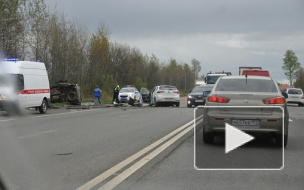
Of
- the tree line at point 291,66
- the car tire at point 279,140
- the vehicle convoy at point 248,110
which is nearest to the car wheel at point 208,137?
the vehicle convoy at point 248,110

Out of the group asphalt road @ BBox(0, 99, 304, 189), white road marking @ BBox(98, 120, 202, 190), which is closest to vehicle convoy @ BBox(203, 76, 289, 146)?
asphalt road @ BBox(0, 99, 304, 189)

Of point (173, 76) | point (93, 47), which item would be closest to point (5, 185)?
point (93, 47)

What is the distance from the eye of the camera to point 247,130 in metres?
8.28

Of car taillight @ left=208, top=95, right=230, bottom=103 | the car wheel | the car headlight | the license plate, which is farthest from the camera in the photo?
the car wheel

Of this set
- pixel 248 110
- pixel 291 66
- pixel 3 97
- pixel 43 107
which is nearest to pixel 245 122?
pixel 248 110

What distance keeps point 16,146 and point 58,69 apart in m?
36.1

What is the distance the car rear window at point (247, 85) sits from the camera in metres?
8.72

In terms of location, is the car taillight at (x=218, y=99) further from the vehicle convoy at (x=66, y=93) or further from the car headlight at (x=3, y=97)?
the vehicle convoy at (x=66, y=93)
